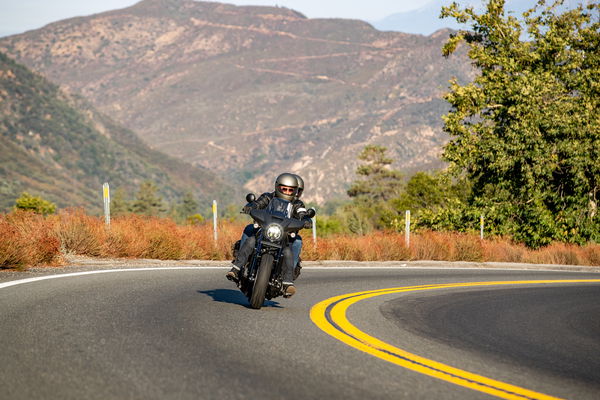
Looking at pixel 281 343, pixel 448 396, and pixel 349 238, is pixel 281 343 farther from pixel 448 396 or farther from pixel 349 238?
pixel 349 238

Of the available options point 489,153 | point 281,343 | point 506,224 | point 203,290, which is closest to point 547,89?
point 489,153

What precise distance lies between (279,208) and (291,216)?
7.8 inches

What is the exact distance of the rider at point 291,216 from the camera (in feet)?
30.5

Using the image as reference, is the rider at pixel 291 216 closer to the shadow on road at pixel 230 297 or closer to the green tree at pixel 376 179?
the shadow on road at pixel 230 297

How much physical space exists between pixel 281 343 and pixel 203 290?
14.9ft

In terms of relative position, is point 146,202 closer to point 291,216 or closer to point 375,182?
point 375,182

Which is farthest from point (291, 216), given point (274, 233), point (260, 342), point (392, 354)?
point (392, 354)

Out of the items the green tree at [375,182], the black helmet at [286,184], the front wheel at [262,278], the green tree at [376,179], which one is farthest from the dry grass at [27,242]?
the green tree at [376,179]

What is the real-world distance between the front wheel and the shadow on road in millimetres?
574

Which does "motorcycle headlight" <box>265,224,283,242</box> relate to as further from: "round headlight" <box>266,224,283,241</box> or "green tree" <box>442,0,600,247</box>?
"green tree" <box>442,0,600,247</box>

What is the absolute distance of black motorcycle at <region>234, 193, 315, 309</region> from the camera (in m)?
9.10

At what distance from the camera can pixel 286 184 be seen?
31.1ft

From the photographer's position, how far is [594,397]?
17.9 feet

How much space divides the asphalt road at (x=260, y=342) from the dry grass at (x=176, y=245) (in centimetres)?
196
